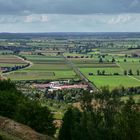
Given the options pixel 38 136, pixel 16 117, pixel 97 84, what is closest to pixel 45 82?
pixel 97 84

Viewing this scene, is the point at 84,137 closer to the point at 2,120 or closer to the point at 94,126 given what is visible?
the point at 94,126

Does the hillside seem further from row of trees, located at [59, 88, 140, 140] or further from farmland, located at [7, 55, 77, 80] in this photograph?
farmland, located at [7, 55, 77, 80]

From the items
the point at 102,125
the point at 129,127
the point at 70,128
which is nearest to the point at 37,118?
the point at 70,128

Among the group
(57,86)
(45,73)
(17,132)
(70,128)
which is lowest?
(45,73)

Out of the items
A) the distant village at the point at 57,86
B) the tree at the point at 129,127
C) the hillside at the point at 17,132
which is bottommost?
the distant village at the point at 57,86

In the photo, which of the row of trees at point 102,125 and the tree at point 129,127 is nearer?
the tree at point 129,127

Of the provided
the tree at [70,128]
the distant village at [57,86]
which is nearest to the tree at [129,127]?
the tree at [70,128]

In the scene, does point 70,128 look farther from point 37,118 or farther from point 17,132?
point 17,132

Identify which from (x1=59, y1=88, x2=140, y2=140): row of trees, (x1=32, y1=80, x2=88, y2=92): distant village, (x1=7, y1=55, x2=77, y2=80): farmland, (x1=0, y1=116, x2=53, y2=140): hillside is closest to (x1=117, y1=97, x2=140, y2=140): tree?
(x1=59, y1=88, x2=140, y2=140): row of trees

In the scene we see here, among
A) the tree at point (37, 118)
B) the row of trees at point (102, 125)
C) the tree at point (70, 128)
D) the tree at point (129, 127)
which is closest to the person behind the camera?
the tree at point (129, 127)

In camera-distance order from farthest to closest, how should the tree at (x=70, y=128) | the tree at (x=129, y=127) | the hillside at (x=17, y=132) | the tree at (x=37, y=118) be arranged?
the tree at (x=37, y=118)
the tree at (x=70, y=128)
the tree at (x=129, y=127)
the hillside at (x=17, y=132)

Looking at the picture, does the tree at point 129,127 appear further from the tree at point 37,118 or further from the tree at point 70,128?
the tree at point 37,118
